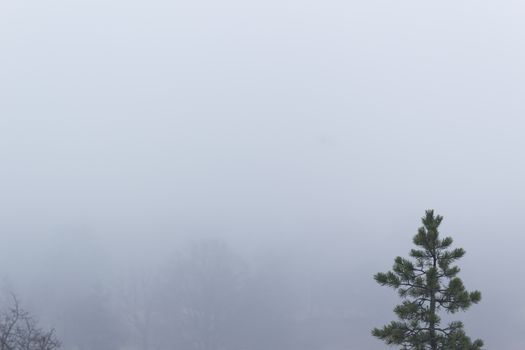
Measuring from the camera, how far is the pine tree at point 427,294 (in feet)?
46.5

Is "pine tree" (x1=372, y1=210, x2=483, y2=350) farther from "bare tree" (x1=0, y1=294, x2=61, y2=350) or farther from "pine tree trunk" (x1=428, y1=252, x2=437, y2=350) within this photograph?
"bare tree" (x1=0, y1=294, x2=61, y2=350)

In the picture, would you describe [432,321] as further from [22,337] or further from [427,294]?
[22,337]

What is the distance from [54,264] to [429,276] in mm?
57306

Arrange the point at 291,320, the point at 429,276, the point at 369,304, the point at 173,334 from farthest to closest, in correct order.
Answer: the point at 369,304, the point at 291,320, the point at 173,334, the point at 429,276

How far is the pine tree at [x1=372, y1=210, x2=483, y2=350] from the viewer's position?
1416cm

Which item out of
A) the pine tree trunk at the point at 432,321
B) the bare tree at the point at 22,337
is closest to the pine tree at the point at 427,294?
the pine tree trunk at the point at 432,321

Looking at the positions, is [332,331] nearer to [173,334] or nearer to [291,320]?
[291,320]

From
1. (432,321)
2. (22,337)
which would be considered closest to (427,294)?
(432,321)

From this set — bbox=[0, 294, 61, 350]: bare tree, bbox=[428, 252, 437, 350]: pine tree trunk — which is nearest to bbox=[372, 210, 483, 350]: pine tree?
bbox=[428, 252, 437, 350]: pine tree trunk

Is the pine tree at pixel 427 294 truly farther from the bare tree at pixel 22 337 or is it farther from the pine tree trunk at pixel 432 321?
the bare tree at pixel 22 337

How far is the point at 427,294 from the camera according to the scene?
571 inches

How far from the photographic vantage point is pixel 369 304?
8112cm

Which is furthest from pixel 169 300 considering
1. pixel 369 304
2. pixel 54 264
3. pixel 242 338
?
pixel 369 304

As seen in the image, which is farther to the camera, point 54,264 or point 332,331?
point 332,331
